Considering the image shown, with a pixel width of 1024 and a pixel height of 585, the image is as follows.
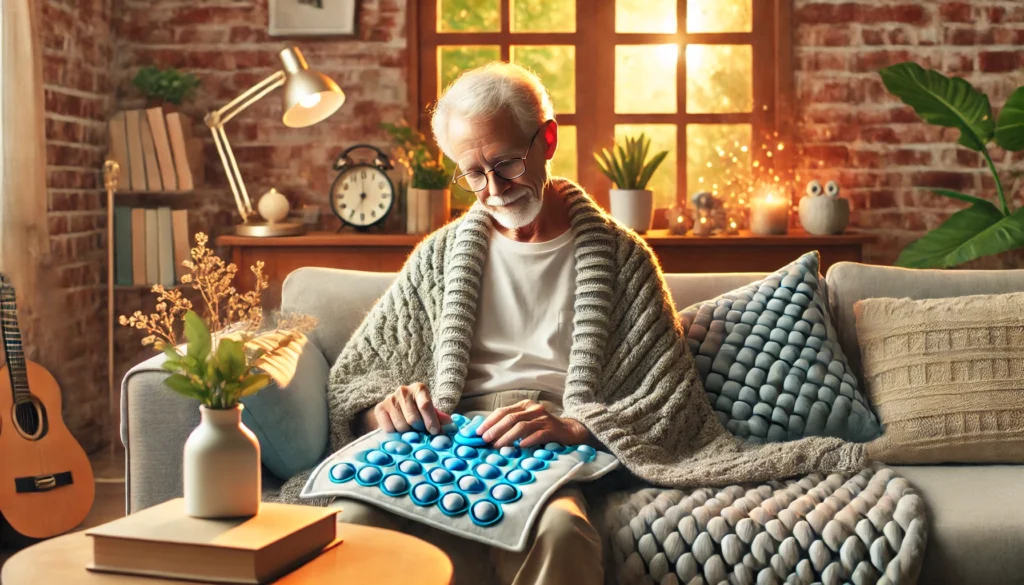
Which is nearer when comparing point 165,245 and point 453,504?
point 453,504

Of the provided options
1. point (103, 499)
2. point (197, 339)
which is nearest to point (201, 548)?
point (197, 339)

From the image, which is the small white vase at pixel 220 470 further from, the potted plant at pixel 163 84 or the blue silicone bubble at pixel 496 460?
the potted plant at pixel 163 84

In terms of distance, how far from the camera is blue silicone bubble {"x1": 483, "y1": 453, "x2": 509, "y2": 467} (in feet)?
6.02

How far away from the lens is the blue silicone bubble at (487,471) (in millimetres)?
1791

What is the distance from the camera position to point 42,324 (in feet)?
11.9

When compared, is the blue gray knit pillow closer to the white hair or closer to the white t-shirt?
the white t-shirt

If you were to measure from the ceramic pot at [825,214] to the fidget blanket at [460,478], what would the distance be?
223 cm

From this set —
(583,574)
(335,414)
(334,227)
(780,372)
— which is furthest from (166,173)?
(583,574)

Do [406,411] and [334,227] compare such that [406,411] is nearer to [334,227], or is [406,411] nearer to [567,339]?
[567,339]

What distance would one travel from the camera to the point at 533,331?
7.54 feet

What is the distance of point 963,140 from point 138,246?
3027mm

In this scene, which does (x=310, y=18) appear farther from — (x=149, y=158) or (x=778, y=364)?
(x=778, y=364)

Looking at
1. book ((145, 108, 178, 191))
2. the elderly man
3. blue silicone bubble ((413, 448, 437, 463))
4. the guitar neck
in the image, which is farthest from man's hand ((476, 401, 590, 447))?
book ((145, 108, 178, 191))

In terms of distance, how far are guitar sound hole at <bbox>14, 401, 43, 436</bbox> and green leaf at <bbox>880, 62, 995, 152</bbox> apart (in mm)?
2966
